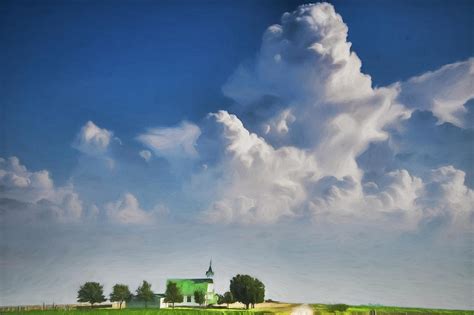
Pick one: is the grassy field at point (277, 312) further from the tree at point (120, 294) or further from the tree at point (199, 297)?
the tree at point (199, 297)

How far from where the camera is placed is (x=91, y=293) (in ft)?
119

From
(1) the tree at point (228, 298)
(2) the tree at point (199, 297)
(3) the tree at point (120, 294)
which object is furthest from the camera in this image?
(2) the tree at point (199, 297)

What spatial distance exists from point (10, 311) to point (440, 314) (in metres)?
19.6

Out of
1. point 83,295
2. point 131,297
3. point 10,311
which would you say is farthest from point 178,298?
point 10,311

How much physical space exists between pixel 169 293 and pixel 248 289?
9639 mm

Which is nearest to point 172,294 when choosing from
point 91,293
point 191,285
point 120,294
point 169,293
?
point 169,293

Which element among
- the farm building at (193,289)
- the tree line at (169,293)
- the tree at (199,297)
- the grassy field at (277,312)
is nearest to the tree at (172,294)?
the tree line at (169,293)

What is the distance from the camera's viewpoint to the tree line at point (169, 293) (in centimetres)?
3506

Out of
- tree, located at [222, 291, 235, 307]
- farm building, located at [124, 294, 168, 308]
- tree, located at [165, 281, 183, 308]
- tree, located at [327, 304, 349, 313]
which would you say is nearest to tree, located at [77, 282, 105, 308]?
farm building, located at [124, 294, 168, 308]

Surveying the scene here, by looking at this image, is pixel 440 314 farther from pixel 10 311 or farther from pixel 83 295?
pixel 83 295

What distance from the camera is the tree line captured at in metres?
35.1

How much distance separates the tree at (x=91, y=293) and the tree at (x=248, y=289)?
916cm

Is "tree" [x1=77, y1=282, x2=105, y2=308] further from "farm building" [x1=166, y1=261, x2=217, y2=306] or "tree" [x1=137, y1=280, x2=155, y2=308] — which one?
"farm building" [x1=166, y1=261, x2=217, y2=306]

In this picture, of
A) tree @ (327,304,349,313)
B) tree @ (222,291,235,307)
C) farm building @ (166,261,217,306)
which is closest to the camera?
tree @ (327,304,349,313)
